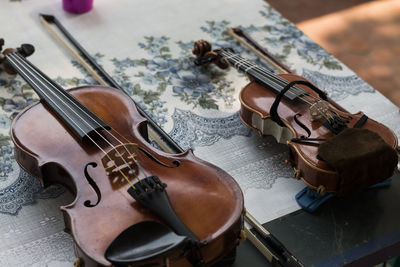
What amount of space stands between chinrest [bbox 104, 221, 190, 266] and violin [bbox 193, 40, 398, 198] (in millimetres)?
463

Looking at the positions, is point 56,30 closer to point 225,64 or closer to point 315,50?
point 225,64

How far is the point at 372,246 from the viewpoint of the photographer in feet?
4.77

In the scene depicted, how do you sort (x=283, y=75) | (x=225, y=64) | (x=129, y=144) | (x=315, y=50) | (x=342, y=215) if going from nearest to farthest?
(x=129, y=144), (x=342, y=215), (x=283, y=75), (x=225, y=64), (x=315, y=50)

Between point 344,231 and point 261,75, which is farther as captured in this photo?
point 261,75

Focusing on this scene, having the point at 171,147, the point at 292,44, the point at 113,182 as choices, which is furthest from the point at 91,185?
the point at 292,44

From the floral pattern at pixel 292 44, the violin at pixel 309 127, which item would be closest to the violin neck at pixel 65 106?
the violin at pixel 309 127

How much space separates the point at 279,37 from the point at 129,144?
3.52 feet

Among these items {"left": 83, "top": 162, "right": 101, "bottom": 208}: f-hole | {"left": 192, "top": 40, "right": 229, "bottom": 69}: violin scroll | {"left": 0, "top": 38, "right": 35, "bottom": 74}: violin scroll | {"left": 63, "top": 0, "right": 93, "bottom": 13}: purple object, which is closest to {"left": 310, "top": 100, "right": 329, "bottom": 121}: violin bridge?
{"left": 192, "top": 40, "right": 229, "bottom": 69}: violin scroll

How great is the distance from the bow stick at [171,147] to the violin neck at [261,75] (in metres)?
0.33

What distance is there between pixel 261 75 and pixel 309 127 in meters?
0.28

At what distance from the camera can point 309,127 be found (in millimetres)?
1545

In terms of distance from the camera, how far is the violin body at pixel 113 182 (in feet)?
3.94

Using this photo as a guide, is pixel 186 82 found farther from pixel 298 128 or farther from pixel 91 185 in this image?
pixel 91 185

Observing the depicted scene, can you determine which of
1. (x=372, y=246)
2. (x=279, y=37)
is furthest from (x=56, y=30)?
(x=372, y=246)
